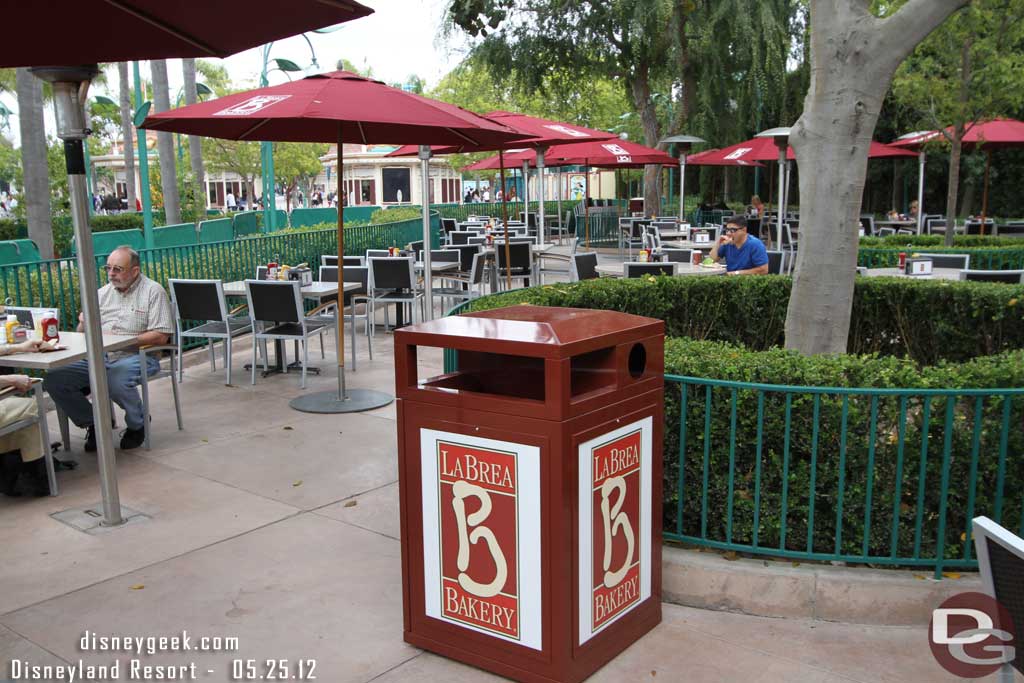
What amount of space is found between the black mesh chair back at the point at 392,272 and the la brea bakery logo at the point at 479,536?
280 inches

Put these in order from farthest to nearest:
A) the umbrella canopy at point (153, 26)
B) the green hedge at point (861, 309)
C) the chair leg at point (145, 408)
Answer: the green hedge at point (861, 309), the chair leg at point (145, 408), the umbrella canopy at point (153, 26)

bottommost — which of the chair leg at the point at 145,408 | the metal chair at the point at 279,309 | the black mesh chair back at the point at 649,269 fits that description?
the chair leg at the point at 145,408

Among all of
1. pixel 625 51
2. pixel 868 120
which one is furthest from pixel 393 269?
pixel 625 51

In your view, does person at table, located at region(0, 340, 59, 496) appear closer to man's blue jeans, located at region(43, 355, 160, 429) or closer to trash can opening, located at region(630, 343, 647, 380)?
man's blue jeans, located at region(43, 355, 160, 429)

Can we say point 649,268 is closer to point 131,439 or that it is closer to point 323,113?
point 323,113

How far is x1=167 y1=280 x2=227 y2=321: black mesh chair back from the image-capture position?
8.06 meters

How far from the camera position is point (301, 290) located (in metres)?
8.46

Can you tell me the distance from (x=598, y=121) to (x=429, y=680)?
43.8m

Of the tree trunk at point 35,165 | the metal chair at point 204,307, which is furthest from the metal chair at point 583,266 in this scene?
the tree trunk at point 35,165

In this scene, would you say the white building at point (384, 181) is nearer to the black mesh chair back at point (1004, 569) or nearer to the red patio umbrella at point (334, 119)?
the red patio umbrella at point (334, 119)

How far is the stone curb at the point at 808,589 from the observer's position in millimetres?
3684

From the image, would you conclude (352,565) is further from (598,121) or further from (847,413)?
(598,121)

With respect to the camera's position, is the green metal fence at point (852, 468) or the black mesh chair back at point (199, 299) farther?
the black mesh chair back at point (199, 299)

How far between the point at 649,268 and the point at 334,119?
4272 millimetres
